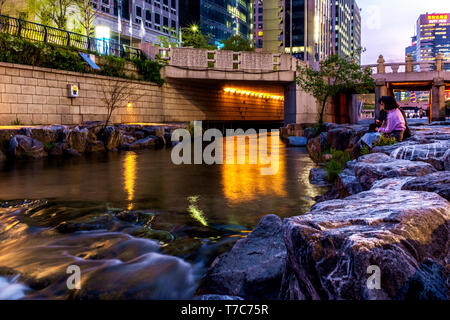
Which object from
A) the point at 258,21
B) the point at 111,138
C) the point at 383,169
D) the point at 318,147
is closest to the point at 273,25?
the point at 258,21

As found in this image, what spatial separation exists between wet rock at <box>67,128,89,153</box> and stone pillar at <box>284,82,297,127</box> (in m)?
18.5

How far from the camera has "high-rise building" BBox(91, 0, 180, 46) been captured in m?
46.6

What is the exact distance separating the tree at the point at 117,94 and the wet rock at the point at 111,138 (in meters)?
2.39

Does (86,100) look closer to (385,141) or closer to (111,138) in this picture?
(111,138)

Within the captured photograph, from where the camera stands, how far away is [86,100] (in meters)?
22.8

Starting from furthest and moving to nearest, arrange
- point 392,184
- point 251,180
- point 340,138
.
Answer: point 340,138
point 251,180
point 392,184

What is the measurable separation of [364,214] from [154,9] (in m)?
59.1

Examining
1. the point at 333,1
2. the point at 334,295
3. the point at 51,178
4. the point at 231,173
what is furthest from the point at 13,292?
the point at 333,1

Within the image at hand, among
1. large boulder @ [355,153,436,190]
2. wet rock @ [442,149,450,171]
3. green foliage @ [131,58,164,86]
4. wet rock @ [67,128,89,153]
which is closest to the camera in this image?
large boulder @ [355,153,436,190]

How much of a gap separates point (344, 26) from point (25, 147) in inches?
→ 5627

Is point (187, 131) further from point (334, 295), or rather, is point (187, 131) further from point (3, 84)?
point (334, 295)

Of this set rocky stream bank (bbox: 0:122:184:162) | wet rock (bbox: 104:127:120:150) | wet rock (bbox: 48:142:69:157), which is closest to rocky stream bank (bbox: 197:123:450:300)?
rocky stream bank (bbox: 0:122:184:162)

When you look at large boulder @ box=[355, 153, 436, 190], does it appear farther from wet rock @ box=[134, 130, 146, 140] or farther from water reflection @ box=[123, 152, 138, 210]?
wet rock @ box=[134, 130, 146, 140]

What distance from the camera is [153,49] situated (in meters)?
29.5
